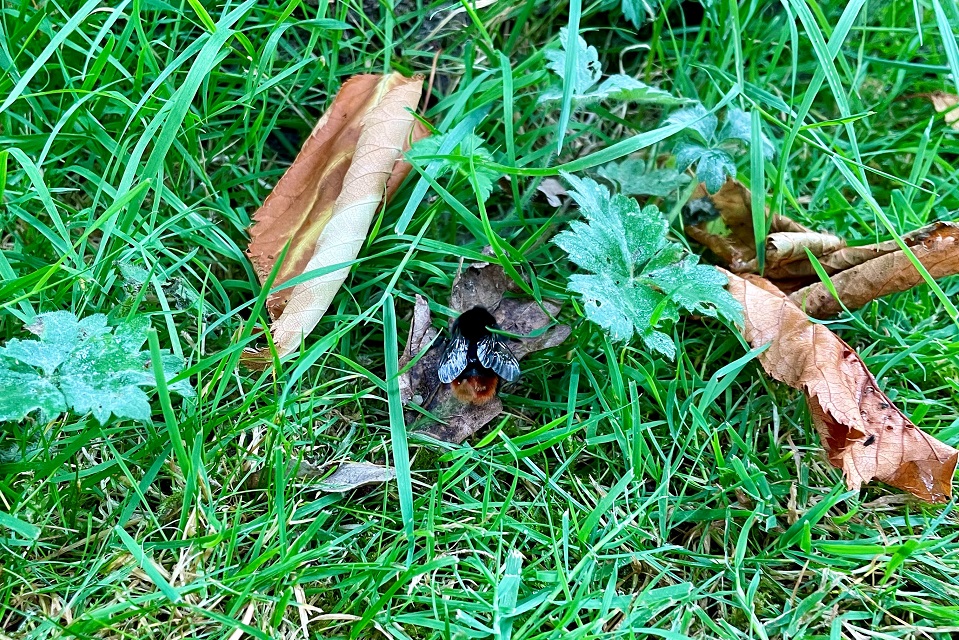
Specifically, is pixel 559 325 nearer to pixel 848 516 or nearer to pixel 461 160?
pixel 461 160

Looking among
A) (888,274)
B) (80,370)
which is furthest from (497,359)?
(888,274)

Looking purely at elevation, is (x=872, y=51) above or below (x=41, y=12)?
below

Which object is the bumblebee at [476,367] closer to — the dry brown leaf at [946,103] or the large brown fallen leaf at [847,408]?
the large brown fallen leaf at [847,408]

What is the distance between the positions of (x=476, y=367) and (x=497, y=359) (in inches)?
2.3

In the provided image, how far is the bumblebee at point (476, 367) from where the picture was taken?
6.37 feet

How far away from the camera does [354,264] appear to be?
201 cm

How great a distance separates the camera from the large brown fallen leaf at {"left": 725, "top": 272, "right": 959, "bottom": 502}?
185cm

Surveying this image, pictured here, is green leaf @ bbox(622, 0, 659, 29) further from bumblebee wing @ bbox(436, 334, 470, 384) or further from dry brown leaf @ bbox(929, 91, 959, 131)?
bumblebee wing @ bbox(436, 334, 470, 384)

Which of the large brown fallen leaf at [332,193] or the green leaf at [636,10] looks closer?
the large brown fallen leaf at [332,193]

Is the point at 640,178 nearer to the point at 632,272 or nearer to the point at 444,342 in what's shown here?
the point at 632,272

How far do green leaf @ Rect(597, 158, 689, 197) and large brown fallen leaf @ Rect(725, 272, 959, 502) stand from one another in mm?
388

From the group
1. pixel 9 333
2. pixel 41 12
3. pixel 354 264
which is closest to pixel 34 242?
pixel 9 333

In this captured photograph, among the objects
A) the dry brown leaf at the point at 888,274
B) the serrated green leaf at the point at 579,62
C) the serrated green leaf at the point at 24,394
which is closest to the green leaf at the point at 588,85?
the serrated green leaf at the point at 579,62

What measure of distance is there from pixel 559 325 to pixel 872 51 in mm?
1754
